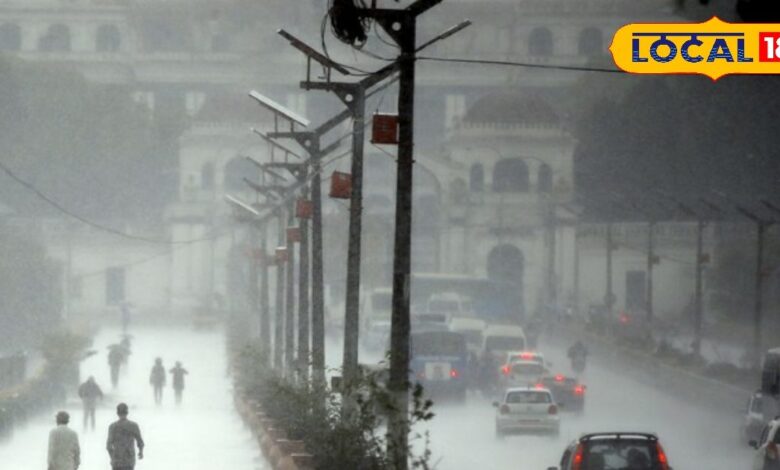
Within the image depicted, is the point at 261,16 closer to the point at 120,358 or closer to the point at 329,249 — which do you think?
the point at 329,249

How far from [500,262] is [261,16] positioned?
68.6m

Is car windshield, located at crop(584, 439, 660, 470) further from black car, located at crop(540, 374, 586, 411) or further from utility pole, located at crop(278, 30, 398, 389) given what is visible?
black car, located at crop(540, 374, 586, 411)

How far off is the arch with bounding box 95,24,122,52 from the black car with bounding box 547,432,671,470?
15817 cm

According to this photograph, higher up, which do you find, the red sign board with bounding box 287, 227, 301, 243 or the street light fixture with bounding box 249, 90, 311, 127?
the street light fixture with bounding box 249, 90, 311, 127

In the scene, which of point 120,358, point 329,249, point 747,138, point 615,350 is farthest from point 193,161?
point 120,358

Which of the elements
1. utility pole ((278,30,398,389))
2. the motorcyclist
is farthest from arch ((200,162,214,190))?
utility pole ((278,30,398,389))

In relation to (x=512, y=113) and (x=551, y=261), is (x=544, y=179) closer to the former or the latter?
(x=512, y=113)

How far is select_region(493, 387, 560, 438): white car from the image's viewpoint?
148 ft

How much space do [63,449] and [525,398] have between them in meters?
20.8

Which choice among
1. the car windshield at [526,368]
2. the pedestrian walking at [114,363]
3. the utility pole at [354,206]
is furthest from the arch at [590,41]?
the utility pole at [354,206]

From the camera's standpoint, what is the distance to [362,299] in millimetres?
98625

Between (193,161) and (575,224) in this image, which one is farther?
(193,161)

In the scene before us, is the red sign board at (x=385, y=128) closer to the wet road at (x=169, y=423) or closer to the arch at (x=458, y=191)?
the wet road at (x=169, y=423)

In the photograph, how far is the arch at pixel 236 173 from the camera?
130887 mm
